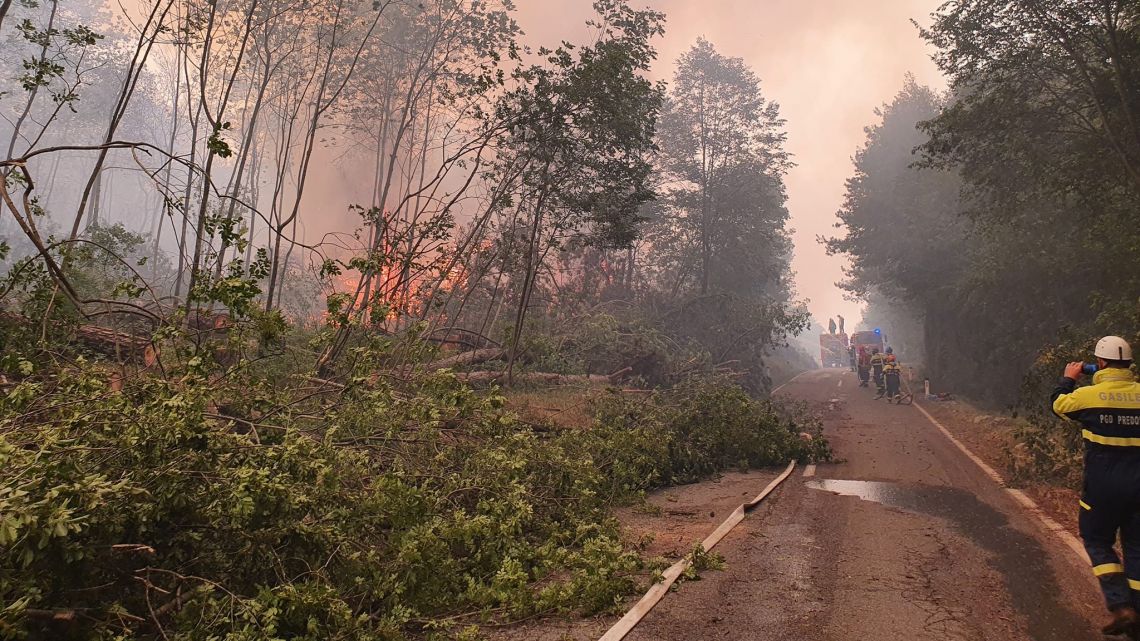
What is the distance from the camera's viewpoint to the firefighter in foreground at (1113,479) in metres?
4.19

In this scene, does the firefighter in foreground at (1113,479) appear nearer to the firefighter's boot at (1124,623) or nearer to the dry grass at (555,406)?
the firefighter's boot at (1124,623)

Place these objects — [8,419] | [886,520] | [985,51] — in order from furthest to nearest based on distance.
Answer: [985,51], [886,520], [8,419]

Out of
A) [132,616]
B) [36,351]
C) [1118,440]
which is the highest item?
[36,351]

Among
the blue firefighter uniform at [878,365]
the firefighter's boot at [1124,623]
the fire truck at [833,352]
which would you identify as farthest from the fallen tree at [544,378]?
the fire truck at [833,352]

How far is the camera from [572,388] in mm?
14719

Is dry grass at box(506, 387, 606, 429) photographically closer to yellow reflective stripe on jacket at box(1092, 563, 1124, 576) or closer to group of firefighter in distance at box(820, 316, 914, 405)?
yellow reflective stripe on jacket at box(1092, 563, 1124, 576)

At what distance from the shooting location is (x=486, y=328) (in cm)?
1828

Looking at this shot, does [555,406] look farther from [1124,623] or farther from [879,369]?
[879,369]

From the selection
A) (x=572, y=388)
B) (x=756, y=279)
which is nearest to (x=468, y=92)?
(x=572, y=388)

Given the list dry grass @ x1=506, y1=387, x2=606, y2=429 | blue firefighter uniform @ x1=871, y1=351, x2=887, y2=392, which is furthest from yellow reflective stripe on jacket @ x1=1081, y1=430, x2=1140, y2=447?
blue firefighter uniform @ x1=871, y1=351, x2=887, y2=392

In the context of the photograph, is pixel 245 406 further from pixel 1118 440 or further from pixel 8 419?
pixel 1118 440

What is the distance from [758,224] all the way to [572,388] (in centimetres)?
1975

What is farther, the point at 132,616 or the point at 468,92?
the point at 468,92

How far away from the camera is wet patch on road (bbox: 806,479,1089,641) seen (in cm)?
441
